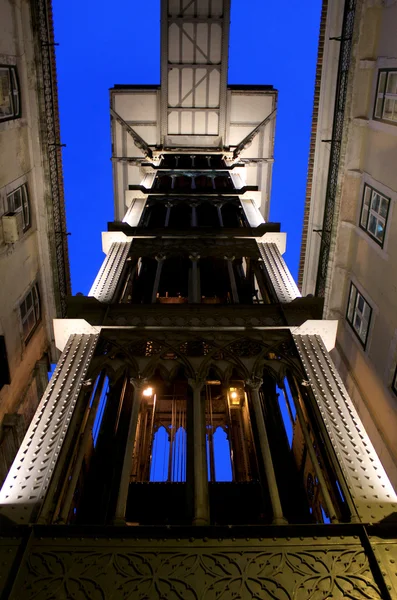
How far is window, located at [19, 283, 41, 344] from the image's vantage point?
16.5 metres

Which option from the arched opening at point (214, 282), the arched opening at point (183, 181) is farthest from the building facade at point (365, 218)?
the arched opening at point (183, 181)

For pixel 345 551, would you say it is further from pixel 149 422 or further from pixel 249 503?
pixel 149 422

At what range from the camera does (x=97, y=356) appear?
440 inches

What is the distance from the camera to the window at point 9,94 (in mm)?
14531

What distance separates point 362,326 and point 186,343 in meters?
6.44

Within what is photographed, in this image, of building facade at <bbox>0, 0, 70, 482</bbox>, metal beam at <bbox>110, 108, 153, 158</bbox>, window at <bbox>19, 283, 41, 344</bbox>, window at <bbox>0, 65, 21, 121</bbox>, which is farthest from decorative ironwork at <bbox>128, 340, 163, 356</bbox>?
metal beam at <bbox>110, 108, 153, 158</bbox>

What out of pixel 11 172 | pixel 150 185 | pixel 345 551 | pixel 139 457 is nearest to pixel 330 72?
pixel 150 185

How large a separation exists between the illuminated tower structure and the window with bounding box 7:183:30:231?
2.47m

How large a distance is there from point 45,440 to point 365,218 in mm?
11341

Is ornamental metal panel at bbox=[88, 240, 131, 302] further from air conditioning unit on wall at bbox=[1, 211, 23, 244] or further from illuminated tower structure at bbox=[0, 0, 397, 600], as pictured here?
air conditioning unit on wall at bbox=[1, 211, 23, 244]

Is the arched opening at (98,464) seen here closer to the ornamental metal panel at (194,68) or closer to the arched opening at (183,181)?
the arched opening at (183,181)

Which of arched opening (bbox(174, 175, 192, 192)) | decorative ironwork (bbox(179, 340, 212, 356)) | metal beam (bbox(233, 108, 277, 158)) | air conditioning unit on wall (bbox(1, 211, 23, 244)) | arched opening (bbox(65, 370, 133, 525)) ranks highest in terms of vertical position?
metal beam (bbox(233, 108, 277, 158))

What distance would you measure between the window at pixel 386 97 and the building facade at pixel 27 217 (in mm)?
9810

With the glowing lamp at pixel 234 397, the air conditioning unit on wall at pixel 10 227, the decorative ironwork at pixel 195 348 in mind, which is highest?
the air conditioning unit on wall at pixel 10 227
